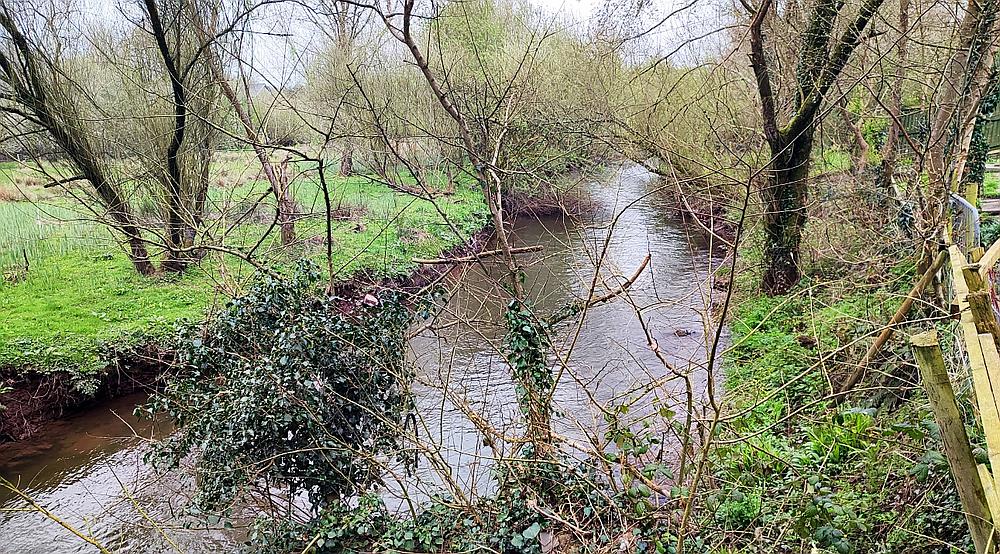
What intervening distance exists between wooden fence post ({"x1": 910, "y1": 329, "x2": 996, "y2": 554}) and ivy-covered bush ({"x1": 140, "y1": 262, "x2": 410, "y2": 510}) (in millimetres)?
3448

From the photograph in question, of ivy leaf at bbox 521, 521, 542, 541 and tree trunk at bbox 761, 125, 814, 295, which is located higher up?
tree trunk at bbox 761, 125, 814, 295

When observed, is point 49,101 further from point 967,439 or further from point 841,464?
point 967,439

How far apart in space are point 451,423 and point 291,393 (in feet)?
7.89

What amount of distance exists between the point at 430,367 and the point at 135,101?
6.95 metres

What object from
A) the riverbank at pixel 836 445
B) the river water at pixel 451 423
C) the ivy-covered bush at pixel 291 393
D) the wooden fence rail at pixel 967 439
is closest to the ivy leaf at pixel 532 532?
the river water at pixel 451 423

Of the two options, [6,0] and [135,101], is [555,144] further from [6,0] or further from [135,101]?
[6,0]

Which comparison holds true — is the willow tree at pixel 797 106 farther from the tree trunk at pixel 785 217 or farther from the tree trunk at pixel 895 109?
the tree trunk at pixel 895 109

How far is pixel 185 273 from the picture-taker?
11.3m

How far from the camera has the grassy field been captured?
7848 mm

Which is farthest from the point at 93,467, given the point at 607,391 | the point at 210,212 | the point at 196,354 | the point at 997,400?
the point at 997,400

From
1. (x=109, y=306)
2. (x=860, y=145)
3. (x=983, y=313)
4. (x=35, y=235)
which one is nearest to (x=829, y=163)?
(x=860, y=145)

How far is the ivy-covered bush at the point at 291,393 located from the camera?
4766 mm

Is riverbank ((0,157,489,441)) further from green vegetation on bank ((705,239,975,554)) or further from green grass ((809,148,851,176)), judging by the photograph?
green grass ((809,148,851,176))

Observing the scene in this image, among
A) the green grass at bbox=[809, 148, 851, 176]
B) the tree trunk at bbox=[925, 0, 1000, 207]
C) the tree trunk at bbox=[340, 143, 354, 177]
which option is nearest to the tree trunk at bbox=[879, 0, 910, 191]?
the tree trunk at bbox=[925, 0, 1000, 207]
